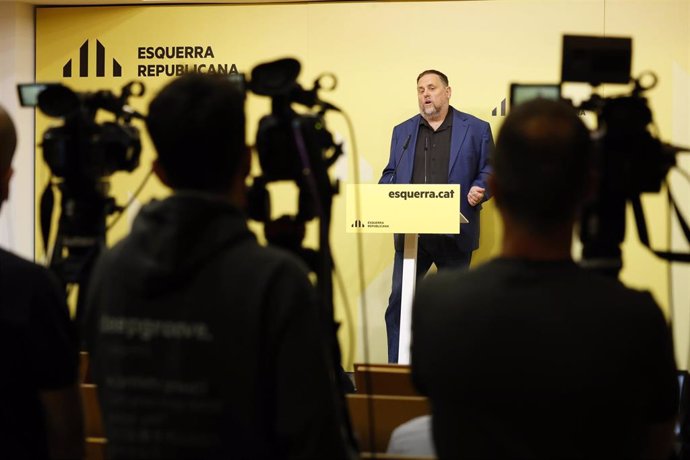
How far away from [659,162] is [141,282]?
3.32 feet

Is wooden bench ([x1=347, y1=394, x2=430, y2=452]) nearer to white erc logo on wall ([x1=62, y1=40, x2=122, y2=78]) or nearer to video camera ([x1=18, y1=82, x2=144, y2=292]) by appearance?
video camera ([x1=18, y1=82, x2=144, y2=292])

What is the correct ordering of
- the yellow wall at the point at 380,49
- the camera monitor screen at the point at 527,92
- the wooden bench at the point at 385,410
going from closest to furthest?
the camera monitor screen at the point at 527,92 → the wooden bench at the point at 385,410 → the yellow wall at the point at 380,49

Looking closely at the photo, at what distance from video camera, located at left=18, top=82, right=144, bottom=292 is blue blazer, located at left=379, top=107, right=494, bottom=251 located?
3680mm

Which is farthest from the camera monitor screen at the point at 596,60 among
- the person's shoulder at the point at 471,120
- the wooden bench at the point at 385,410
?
the person's shoulder at the point at 471,120

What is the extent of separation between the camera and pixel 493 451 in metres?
1.40

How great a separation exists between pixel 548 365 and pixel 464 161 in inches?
177

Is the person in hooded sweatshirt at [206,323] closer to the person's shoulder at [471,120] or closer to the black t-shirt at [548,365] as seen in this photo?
the black t-shirt at [548,365]

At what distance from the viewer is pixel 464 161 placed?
5.81 m

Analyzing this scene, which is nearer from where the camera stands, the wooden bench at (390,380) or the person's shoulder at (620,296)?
the person's shoulder at (620,296)

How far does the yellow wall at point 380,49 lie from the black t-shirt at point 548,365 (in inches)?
197

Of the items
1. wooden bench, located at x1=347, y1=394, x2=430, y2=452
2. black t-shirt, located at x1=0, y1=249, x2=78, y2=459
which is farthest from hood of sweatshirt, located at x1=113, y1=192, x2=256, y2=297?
wooden bench, located at x1=347, y1=394, x2=430, y2=452

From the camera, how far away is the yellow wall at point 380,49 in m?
6.30

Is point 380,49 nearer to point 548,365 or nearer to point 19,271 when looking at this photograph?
point 19,271

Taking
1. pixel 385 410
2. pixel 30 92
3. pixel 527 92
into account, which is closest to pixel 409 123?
pixel 385 410
